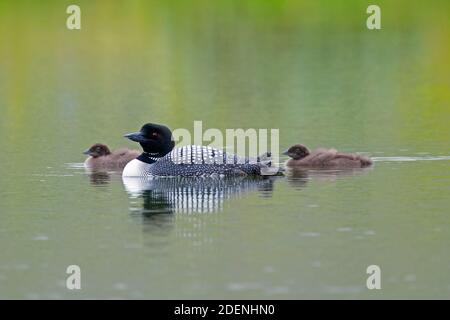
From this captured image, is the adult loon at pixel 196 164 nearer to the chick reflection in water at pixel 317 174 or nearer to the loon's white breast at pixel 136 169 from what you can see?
the loon's white breast at pixel 136 169

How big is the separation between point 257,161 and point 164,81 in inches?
386

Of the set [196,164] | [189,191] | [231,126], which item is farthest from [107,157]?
[231,126]

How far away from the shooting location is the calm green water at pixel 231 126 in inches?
358

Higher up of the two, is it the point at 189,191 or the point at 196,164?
the point at 196,164

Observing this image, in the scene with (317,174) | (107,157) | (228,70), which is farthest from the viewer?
(228,70)

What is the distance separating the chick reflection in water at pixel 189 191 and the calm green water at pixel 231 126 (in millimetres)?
45

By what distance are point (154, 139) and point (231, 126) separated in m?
3.38

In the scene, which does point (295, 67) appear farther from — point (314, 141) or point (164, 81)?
point (314, 141)

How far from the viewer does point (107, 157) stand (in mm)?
14344

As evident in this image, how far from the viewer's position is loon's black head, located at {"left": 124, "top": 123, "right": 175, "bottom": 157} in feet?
45.4

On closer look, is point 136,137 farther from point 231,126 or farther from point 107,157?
point 231,126

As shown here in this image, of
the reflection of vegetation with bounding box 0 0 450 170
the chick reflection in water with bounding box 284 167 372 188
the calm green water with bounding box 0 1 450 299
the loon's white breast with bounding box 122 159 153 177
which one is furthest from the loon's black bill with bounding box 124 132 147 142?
the chick reflection in water with bounding box 284 167 372 188

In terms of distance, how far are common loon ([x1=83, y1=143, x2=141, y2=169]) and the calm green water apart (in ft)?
0.90

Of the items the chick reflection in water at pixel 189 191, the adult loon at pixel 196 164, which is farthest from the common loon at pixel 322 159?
the chick reflection in water at pixel 189 191
